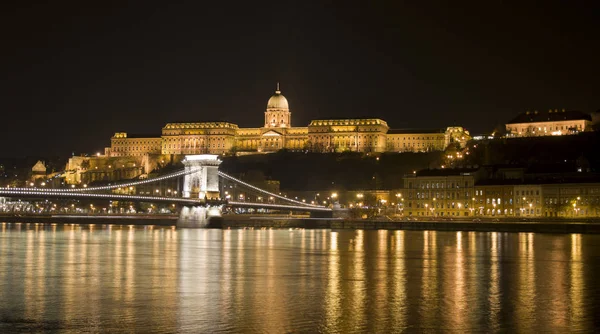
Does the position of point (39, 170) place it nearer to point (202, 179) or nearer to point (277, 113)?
point (277, 113)

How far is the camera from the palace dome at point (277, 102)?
137 metres

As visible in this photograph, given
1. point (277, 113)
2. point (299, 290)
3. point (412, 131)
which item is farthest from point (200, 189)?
point (277, 113)

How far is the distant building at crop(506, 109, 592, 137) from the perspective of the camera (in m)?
101

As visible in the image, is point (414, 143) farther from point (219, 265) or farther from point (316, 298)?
point (316, 298)

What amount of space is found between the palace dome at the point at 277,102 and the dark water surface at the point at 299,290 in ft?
330

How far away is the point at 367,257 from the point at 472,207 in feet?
136

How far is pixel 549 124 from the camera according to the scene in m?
104

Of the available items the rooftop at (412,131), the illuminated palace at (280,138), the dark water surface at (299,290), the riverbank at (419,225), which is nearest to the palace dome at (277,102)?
the illuminated palace at (280,138)

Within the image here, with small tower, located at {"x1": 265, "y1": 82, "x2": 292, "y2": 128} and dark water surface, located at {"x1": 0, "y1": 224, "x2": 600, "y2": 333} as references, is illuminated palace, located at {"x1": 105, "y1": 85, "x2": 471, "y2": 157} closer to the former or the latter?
small tower, located at {"x1": 265, "y1": 82, "x2": 292, "y2": 128}

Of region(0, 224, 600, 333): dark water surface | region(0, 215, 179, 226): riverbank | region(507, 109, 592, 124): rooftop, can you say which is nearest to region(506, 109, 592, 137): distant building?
region(507, 109, 592, 124): rooftop

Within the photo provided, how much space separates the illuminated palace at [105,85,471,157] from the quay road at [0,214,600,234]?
49.5 m

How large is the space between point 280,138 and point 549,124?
40.2m

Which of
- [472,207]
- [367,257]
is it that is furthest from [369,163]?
[367,257]

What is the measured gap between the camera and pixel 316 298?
66.1 feet
